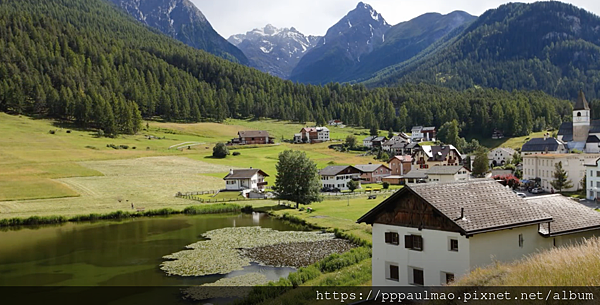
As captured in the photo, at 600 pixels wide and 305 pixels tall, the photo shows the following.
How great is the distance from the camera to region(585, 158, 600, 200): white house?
63219 mm

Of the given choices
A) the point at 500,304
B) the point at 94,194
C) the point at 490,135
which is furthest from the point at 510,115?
the point at 500,304

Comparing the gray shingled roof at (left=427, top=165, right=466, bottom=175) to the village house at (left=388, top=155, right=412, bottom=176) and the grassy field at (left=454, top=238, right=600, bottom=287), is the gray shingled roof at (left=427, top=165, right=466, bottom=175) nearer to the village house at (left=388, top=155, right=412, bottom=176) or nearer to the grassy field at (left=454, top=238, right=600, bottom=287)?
the village house at (left=388, top=155, right=412, bottom=176)

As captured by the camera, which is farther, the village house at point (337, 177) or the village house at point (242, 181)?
the village house at point (337, 177)

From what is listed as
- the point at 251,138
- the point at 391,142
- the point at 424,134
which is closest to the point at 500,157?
the point at 391,142

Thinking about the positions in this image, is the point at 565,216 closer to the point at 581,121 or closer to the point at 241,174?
the point at 241,174

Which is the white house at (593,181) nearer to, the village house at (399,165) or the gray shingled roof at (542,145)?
the village house at (399,165)

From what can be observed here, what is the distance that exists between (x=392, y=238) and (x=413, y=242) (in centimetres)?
131

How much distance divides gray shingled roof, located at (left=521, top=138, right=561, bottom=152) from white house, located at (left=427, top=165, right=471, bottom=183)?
3308cm

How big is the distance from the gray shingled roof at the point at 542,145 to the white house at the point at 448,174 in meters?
33.1

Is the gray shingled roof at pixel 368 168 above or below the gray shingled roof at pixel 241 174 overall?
below

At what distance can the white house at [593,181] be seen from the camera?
63219 mm

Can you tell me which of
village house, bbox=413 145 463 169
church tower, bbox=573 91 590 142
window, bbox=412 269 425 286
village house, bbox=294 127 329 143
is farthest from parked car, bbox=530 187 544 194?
village house, bbox=294 127 329 143

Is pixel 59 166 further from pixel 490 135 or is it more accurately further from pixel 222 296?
pixel 490 135

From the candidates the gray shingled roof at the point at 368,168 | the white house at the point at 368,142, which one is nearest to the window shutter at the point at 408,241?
the gray shingled roof at the point at 368,168
